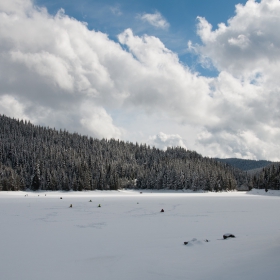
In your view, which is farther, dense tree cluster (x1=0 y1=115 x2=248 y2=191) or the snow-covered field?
dense tree cluster (x1=0 y1=115 x2=248 y2=191)

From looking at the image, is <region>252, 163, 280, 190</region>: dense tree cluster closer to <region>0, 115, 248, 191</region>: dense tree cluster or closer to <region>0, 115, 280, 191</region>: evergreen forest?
<region>0, 115, 280, 191</region>: evergreen forest

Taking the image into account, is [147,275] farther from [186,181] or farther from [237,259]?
[186,181]

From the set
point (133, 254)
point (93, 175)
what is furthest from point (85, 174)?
point (133, 254)

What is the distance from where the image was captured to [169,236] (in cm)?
1916

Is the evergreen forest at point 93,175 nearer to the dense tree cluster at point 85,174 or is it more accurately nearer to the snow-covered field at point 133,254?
the dense tree cluster at point 85,174

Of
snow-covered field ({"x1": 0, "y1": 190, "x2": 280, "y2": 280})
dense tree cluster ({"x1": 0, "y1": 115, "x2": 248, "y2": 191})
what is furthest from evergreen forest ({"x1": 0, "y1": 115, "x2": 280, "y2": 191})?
snow-covered field ({"x1": 0, "y1": 190, "x2": 280, "y2": 280})

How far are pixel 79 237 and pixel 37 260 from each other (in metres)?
5.86

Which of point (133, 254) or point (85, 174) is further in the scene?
point (85, 174)

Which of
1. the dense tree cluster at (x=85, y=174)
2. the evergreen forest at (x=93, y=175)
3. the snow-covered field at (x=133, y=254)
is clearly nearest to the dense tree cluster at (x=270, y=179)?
the evergreen forest at (x=93, y=175)

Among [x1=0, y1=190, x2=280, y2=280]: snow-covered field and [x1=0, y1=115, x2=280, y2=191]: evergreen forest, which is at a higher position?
[x1=0, y1=115, x2=280, y2=191]: evergreen forest

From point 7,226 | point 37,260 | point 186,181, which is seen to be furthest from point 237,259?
point 186,181

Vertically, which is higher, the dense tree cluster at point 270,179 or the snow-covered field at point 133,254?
the dense tree cluster at point 270,179

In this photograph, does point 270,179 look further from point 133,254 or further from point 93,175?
point 133,254

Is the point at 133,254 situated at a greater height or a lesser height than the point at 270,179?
lesser
